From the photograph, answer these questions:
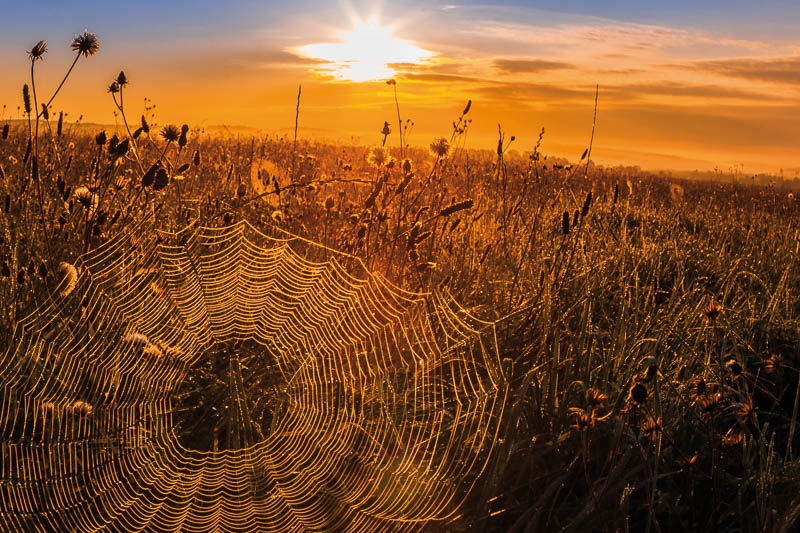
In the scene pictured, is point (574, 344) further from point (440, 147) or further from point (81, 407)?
point (81, 407)

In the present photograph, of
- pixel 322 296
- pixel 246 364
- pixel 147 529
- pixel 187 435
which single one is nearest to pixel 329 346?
pixel 322 296

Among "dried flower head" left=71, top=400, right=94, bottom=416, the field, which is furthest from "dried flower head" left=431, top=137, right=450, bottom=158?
"dried flower head" left=71, top=400, right=94, bottom=416

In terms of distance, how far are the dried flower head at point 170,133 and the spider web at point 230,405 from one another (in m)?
0.68

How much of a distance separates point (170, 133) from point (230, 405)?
7.10ft

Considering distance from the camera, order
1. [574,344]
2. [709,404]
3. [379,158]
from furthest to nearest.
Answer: [379,158], [574,344], [709,404]

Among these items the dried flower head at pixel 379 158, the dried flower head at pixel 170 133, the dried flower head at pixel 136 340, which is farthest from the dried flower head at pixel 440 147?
the dried flower head at pixel 136 340

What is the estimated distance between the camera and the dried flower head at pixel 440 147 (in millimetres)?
3893

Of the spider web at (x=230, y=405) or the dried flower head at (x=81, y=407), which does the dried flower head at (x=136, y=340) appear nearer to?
the spider web at (x=230, y=405)

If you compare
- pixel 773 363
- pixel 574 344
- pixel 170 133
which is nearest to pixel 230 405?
pixel 574 344

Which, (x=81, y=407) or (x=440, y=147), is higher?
(x=440, y=147)

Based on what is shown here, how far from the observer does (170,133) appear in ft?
13.0

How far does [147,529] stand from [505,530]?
46.7 inches

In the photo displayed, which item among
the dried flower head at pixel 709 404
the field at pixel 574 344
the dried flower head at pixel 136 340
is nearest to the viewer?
the dried flower head at pixel 709 404

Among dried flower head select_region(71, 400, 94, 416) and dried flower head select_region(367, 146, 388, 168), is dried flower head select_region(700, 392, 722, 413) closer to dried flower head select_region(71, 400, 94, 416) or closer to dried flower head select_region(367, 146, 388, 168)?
dried flower head select_region(71, 400, 94, 416)
